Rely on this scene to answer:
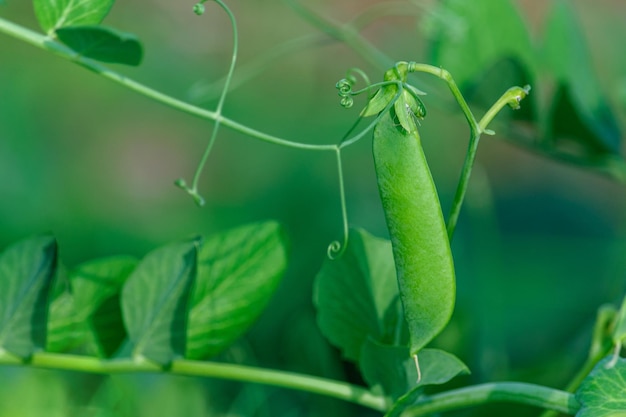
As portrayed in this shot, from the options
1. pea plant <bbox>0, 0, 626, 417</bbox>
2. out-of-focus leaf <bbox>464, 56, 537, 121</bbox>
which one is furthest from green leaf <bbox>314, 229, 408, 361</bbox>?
out-of-focus leaf <bbox>464, 56, 537, 121</bbox>

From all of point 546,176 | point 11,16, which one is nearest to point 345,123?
point 546,176

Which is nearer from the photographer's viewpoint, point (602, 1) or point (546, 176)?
point (546, 176)

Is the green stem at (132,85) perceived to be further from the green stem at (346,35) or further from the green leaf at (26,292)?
the green stem at (346,35)

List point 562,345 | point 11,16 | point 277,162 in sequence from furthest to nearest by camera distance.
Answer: point 11,16
point 277,162
point 562,345

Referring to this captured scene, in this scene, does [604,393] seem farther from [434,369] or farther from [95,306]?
[95,306]

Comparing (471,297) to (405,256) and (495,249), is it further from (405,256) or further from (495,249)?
(405,256)

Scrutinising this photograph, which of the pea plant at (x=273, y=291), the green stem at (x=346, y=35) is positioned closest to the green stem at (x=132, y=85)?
the pea plant at (x=273, y=291)
